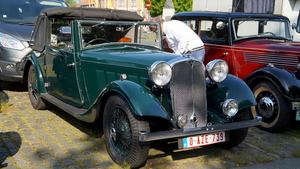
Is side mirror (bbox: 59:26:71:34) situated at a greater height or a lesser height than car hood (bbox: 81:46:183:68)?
greater

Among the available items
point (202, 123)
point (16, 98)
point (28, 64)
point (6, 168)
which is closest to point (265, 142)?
point (202, 123)

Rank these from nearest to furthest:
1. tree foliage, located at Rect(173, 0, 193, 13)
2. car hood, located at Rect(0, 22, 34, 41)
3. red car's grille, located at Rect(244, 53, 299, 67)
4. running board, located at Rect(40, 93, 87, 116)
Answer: running board, located at Rect(40, 93, 87, 116) → red car's grille, located at Rect(244, 53, 299, 67) → car hood, located at Rect(0, 22, 34, 41) → tree foliage, located at Rect(173, 0, 193, 13)

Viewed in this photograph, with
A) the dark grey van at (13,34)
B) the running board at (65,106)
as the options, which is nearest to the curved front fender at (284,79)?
the running board at (65,106)

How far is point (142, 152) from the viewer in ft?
11.4

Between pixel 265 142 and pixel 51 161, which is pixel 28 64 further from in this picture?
pixel 265 142

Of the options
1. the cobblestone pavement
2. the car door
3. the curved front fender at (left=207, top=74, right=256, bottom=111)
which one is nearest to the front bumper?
the curved front fender at (left=207, top=74, right=256, bottom=111)

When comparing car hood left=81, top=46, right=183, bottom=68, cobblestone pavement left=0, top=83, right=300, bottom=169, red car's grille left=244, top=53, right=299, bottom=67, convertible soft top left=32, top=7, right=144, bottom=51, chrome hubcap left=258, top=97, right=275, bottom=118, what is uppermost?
convertible soft top left=32, top=7, right=144, bottom=51

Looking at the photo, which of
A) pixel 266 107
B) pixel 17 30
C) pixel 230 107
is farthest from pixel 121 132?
pixel 17 30

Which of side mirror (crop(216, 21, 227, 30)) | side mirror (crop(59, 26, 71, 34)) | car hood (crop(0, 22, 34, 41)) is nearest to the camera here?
side mirror (crop(59, 26, 71, 34))

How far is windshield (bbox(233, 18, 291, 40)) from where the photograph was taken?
6.52 metres

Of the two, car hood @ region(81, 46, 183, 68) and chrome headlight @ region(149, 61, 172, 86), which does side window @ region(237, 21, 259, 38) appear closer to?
car hood @ region(81, 46, 183, 68)

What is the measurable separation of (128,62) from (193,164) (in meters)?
1.43

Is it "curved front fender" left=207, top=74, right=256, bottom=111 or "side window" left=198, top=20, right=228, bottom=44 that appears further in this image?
"side window" left=198, top=20, right=228, bottom=44

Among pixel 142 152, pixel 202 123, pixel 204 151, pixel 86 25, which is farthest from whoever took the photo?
pixel 86 25
